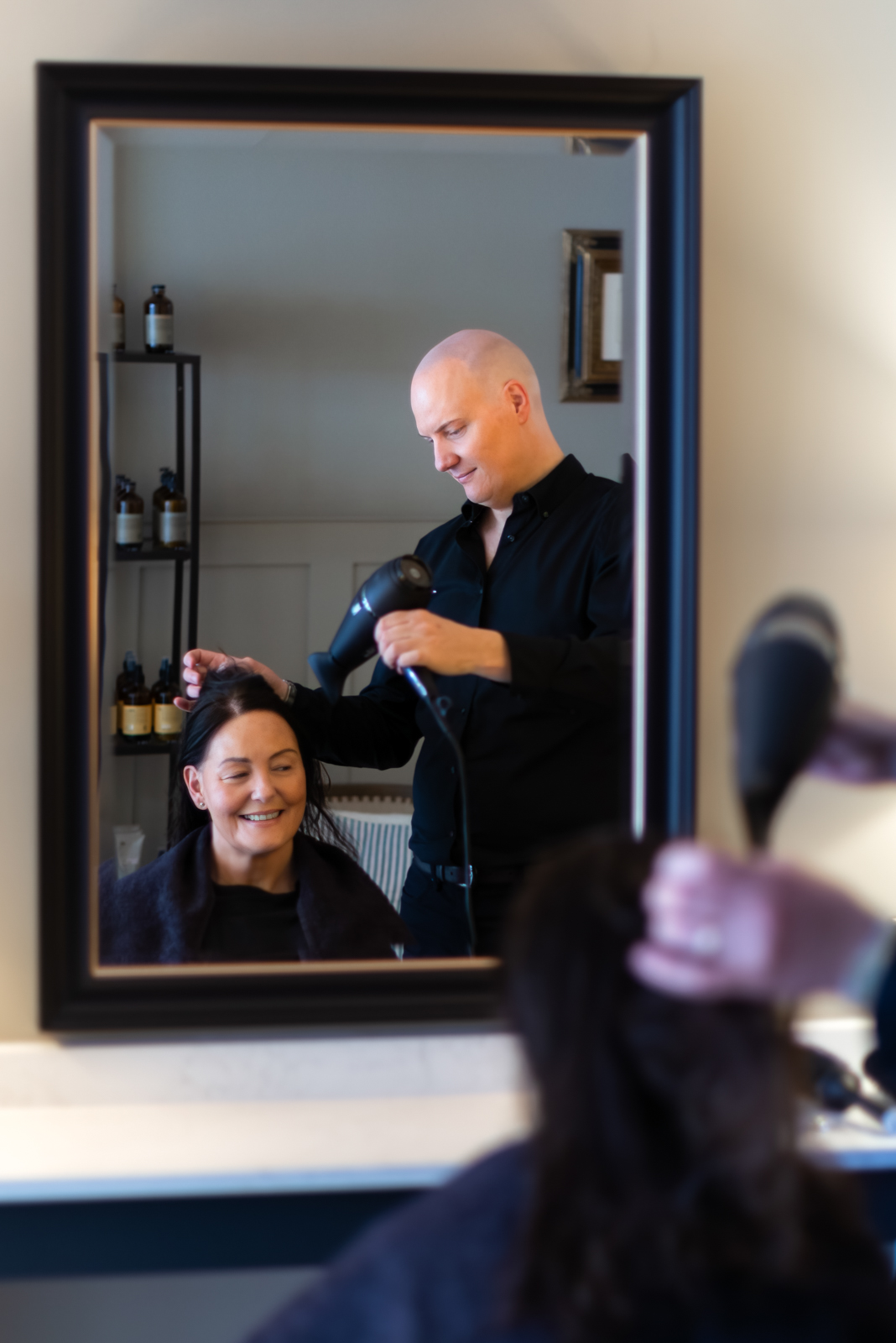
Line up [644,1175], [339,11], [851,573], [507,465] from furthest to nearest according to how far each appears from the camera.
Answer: [507,465] → [851,573] → [339,11] → [644,1175]

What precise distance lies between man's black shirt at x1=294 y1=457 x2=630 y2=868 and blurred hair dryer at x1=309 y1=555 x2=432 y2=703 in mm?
20

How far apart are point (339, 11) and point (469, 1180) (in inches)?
48.0

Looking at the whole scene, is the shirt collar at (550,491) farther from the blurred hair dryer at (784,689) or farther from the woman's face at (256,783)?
the blurred hair dryer at (784,689)

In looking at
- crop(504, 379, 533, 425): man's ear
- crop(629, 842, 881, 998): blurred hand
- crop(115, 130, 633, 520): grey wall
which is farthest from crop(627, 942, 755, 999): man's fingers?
crop(504, 379, 533, 425): man's ear

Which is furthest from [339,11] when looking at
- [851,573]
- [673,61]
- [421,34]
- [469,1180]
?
[469,1180]

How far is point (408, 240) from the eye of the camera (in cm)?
146

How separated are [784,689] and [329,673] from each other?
788 mm

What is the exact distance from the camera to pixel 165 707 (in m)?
1.43

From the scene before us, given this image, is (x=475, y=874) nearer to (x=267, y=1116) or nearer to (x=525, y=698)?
(x=525, y=698)

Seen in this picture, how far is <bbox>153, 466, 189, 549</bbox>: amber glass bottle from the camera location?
138 cm

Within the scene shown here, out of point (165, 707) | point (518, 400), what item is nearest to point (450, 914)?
point (165, 707)

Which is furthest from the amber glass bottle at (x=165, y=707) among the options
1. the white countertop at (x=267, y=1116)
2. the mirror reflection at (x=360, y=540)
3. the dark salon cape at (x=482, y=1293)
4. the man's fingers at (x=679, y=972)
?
the man's fingers at (x=679, y=972)

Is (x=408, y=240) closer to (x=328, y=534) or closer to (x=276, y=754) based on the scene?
(x=328, y=534)

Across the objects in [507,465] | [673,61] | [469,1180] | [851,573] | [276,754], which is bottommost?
[469,1180]
